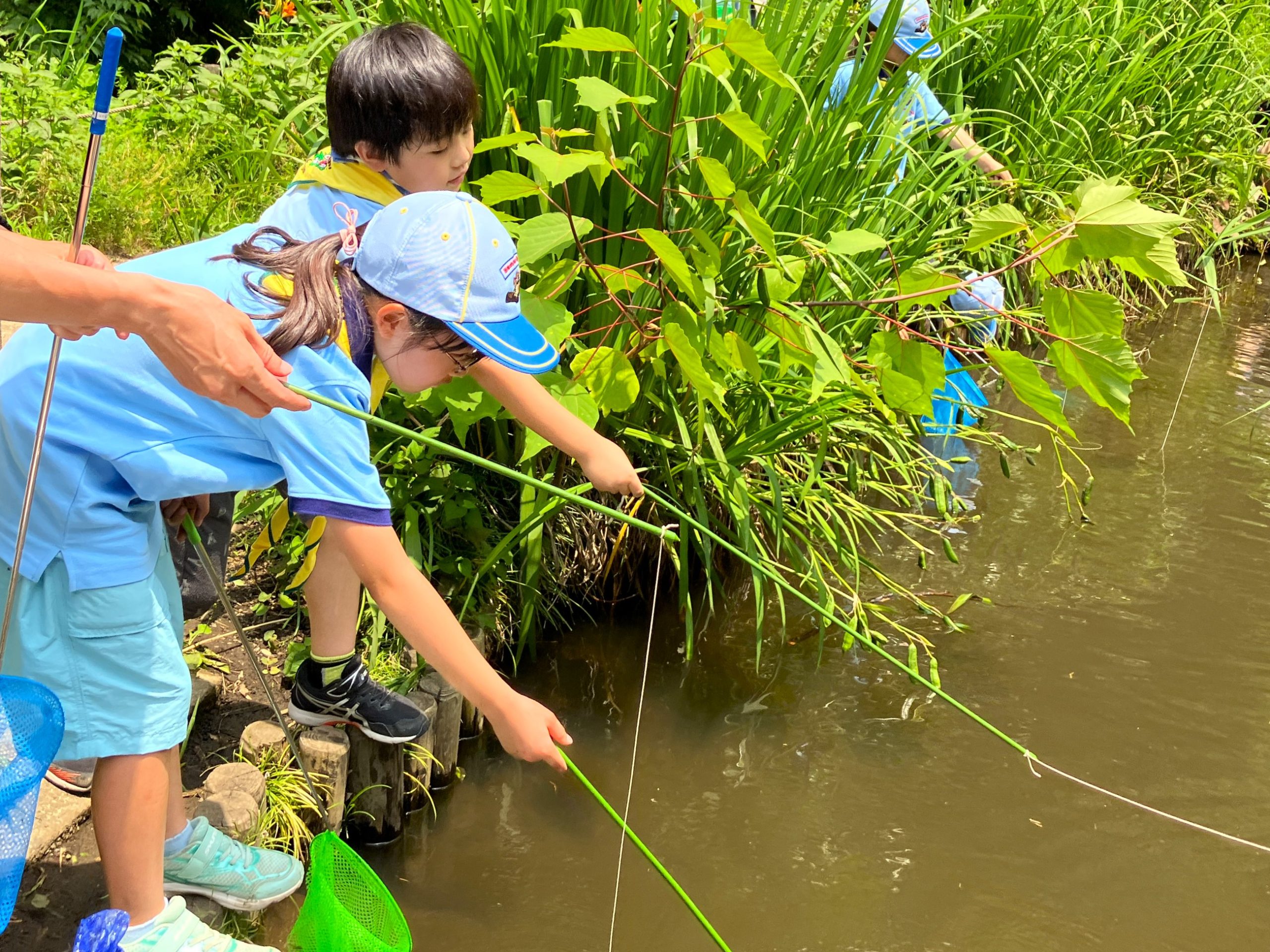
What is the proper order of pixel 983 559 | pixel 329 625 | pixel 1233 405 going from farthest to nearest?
pixel 1233 405
pixel 983 559
pixel 329 625

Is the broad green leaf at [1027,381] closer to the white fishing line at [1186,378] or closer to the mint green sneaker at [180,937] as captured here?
the mint green sneaker at [180,937]

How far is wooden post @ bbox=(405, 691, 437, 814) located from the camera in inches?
80.8

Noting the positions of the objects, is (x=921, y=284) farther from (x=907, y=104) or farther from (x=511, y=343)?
(x=907, y=104)

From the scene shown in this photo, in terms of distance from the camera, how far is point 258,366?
3.85 ft

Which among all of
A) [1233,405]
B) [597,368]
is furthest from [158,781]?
[1233,405]

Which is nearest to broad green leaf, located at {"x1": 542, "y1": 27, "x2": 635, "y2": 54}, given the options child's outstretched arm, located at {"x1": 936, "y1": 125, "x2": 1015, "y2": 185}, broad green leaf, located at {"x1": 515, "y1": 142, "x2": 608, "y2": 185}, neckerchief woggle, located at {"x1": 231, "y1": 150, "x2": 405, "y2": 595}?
broad green leaf, located at {"x1": 515, "y1": 142, "x2": 608, "y2": 185}

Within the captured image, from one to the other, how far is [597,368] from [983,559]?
1495 mm

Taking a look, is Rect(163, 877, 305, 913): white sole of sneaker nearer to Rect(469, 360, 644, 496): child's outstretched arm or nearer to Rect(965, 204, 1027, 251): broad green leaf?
Rect(469, 360, 644, 496): child's outstretched arm

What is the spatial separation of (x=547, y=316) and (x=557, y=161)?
323 millimetres

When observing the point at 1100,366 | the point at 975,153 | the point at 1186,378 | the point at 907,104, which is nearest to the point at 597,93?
the point at 1100,366

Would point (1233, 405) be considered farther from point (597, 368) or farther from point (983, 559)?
point (597, 368)

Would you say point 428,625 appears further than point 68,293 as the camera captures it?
Yes

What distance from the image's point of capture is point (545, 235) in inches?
76.9

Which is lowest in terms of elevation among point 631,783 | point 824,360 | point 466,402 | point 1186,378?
point 631,783
